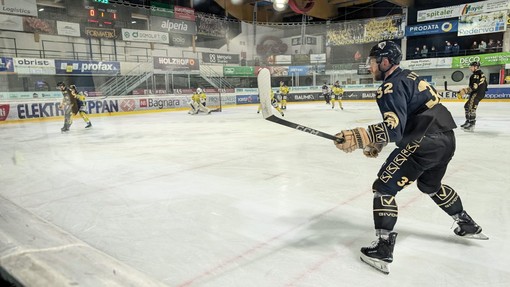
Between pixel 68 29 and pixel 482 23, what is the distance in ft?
80.5

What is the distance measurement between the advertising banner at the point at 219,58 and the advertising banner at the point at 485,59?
1434 cm

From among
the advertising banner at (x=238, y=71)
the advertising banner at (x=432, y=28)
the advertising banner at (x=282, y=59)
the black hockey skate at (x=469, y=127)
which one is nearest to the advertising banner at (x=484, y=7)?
the advertising banner at (x=432, y=28)

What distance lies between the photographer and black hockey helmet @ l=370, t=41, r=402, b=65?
2.08 metres

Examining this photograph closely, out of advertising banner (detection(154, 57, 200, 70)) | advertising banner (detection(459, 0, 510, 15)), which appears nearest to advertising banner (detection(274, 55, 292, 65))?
advertising banner (detection(154, 57, 200, 70))

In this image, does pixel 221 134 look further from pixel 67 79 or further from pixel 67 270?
pixel 67 79

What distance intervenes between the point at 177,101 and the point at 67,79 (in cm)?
533

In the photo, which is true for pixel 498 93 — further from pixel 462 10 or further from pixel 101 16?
pixel 101 16

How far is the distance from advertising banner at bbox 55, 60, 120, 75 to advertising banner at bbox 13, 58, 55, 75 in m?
0.42

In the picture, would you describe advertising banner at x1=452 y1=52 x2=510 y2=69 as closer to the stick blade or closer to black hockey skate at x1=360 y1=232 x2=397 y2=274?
black hockey skate at x1=360 y1=232 x2=397 y2=274

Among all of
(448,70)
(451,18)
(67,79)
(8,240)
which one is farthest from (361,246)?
(451,18)

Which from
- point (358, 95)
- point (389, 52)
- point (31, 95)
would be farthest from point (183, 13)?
point (389, 52)

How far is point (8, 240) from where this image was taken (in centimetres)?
193

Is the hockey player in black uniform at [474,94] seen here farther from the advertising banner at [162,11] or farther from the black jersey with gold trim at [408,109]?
the advertising banner at [162,11]

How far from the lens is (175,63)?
20.0 meters
